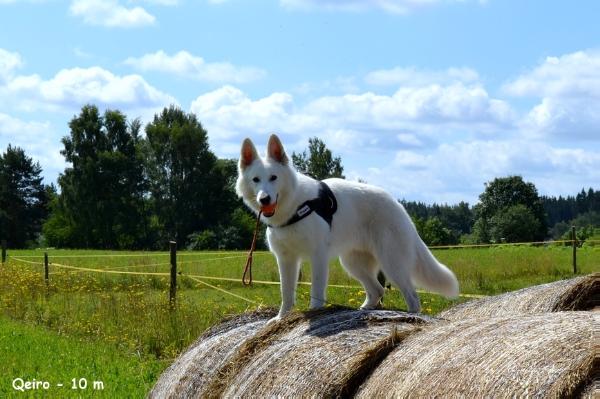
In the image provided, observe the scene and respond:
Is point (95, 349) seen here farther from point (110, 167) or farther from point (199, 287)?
point (110, 167)

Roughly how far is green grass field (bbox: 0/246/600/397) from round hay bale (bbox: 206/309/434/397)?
2597mm

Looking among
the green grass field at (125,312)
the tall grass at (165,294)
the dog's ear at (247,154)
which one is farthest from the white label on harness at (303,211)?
the tall grass at (165,294)

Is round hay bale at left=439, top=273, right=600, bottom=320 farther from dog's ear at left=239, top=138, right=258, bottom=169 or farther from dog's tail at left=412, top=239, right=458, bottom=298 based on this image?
dog's ear at left=239, top=138, right=258, bottom=169

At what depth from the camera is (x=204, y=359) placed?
18.9 ft

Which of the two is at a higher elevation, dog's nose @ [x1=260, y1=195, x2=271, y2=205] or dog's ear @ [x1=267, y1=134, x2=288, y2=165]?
dog's ear @ [x1=267, y1=134, x2=288, y2=165]

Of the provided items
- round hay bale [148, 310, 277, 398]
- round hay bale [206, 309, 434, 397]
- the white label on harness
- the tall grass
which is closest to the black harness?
the white label on harness

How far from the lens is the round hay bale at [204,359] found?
5.63m

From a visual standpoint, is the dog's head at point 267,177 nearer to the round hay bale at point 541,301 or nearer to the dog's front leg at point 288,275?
the dog's front leg at point 288,275

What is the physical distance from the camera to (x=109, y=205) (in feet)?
207

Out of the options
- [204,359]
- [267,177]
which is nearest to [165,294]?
[267,177]

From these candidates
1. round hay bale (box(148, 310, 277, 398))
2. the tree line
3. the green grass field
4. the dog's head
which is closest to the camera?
round hay bale (box(148, 310, 277, 398))

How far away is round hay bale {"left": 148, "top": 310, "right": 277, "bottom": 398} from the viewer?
222 inches

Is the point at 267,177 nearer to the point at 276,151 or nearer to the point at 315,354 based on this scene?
the point at 276,151

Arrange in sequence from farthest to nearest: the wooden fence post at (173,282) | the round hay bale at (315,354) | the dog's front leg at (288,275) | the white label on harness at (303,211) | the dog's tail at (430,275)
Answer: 1. the wooden fence post at (173,282)
2. the dog's tail at (430,275)
3. the dog's front leg at (288,275)
4. the white label on harness at (303,211)
5. the round hay bale at (315,354)
